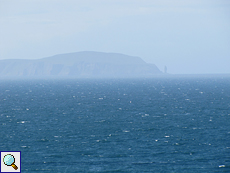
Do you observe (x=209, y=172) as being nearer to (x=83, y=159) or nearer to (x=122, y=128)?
(x=83, y=159)

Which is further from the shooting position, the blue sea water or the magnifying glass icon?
the blue sea water

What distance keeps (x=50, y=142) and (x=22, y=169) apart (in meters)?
12.4

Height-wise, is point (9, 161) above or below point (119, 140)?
above

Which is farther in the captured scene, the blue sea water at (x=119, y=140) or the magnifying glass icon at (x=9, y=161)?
the blue sea water at (x=119, y=140)

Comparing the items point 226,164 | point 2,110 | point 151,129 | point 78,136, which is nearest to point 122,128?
point 151,129

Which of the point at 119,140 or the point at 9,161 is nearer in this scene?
the point at 9,161

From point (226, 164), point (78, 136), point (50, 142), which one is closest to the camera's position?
point (226, 164)

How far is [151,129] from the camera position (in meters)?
61.4

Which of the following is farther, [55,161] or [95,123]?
[95,123]

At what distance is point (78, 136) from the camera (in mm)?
55938

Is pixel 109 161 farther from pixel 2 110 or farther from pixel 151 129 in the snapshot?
pixel 2 110

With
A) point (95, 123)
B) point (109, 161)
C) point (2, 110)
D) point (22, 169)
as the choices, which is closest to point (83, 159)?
point (109, 161)

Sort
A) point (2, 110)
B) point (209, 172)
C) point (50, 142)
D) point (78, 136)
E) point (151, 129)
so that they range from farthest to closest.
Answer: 1. point (2, 110)
2. point (151, 129)
3. point (78, 136)
4. point (50, 142)
5. point (209, 172)

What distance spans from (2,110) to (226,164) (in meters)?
64.4
